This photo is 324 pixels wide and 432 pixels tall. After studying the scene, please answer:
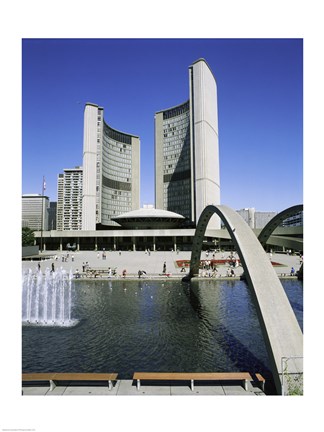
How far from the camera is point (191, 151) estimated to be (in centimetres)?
8512

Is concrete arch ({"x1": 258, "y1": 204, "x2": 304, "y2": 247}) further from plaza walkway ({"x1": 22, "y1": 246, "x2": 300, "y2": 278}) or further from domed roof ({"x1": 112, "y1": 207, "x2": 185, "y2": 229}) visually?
domed roof ({"x1": 112, "y1": 207, "x2": 185, "y2": 229})

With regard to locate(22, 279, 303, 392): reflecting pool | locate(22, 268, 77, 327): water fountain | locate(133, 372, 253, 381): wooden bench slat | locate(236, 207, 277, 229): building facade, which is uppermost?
A: locate(236, 207, 277, 229): building facade

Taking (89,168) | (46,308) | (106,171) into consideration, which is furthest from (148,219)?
(46,308)

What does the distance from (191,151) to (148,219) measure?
2378cm

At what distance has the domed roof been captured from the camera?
8238cm

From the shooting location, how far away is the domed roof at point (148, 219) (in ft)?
270

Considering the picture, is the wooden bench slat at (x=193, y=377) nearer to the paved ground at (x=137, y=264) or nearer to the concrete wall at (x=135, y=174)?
the paved ground at (x=137, y=264)

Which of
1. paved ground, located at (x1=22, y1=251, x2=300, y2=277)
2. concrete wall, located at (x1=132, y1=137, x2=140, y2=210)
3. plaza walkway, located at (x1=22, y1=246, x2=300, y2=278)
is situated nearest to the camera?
plaza walkway, located at (x1=22, y1=246, x2=300, y2=278)

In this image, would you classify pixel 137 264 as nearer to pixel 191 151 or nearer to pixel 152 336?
pixel 152 336

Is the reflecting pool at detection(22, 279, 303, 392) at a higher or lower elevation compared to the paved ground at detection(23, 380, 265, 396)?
lower

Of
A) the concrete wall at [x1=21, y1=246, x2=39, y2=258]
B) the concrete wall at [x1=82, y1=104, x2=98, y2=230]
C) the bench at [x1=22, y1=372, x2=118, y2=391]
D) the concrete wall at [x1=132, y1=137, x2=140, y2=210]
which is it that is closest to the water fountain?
the bench at [x1=22, y1=372, x2=118, y2=391]

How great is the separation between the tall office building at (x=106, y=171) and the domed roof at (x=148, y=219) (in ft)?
30.5

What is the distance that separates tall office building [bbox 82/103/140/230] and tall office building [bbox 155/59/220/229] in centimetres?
1042
